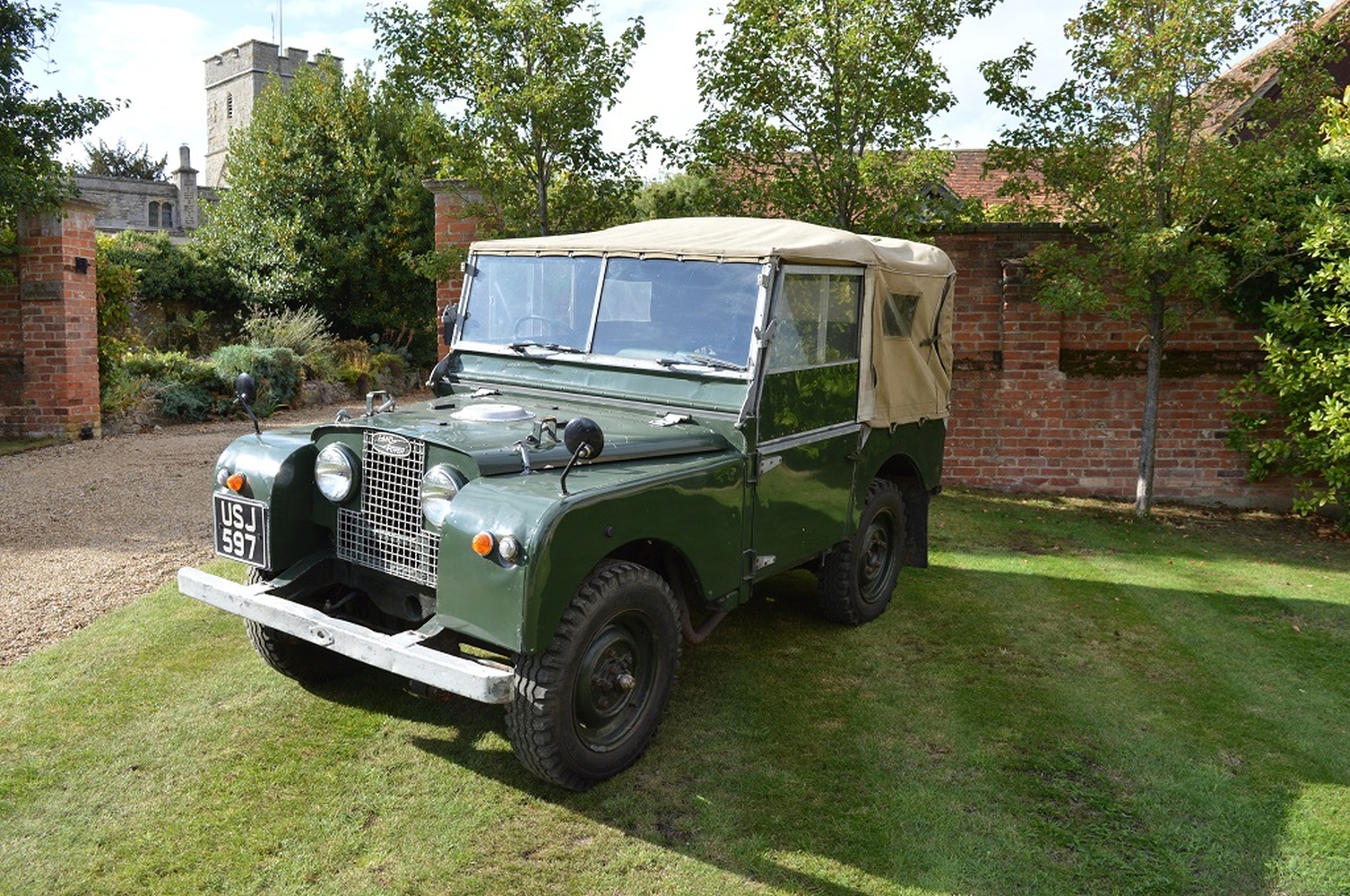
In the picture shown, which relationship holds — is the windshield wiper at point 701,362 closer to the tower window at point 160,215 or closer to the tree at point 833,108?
the tree at point 833,108

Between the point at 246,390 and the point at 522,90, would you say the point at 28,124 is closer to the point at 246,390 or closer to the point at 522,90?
the point at 522,90

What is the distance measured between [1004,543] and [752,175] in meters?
4.06

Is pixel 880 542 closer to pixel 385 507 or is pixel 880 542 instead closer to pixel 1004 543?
pixel 1004 543

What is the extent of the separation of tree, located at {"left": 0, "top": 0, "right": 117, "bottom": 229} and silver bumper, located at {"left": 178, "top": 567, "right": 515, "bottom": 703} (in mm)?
7673

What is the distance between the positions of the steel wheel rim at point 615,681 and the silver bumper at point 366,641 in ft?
1.21

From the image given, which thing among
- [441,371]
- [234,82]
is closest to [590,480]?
[441,371]

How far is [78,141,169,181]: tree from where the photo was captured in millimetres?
44969

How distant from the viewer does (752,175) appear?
372 inches

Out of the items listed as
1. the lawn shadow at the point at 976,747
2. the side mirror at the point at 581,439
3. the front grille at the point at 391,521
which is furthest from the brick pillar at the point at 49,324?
the side mirror at the point at 581,439

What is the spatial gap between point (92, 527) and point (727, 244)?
5453mm

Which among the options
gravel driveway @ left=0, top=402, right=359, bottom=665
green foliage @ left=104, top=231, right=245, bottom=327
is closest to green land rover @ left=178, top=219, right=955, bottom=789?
gravel driveway @ left=0, top=402, right=359, bottom=665

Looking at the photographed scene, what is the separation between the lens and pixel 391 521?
399 centimetres

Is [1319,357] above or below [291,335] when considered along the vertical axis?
above

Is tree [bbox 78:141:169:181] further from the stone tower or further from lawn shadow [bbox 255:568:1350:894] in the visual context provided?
lawn shadow [bbox 255:568:1350:894]
